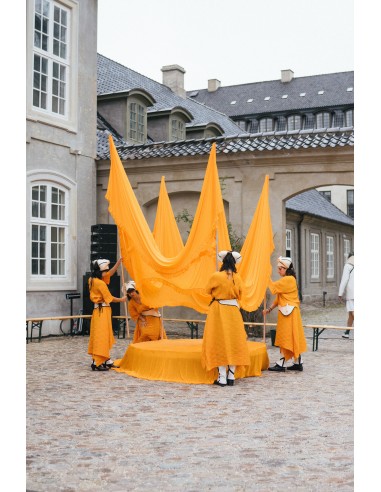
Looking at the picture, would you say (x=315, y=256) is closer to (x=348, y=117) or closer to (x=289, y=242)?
(x=289, y=242)

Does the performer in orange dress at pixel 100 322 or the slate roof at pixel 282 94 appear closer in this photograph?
the performer in orange dress at pixel 100 322

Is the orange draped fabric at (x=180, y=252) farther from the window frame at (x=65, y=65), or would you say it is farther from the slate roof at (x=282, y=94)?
the slate roof at (x=282, y=94)

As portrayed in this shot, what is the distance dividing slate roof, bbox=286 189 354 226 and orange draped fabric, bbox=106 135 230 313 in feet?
47.4

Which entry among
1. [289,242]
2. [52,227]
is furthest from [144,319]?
[289,242]

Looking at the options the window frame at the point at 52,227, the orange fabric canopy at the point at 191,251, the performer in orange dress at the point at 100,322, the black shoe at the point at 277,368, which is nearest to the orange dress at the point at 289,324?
the black shoe at the point at 277,368

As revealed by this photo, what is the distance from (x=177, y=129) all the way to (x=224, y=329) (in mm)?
14000

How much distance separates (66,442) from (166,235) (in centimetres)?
553

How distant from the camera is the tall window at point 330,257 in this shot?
28.4m

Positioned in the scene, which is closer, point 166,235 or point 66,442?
point 66,442

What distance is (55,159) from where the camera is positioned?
47.2 ft

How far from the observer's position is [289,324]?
9.41 metres

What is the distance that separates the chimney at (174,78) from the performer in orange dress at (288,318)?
64.4 feet
